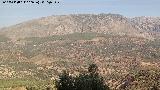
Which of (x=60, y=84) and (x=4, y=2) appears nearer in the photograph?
(x=4, y=2)

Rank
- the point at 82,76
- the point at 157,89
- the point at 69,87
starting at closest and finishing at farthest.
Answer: the point at 69,87 < the point at 82,76 < the point at 157,89

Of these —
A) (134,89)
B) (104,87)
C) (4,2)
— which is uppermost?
(4,2)

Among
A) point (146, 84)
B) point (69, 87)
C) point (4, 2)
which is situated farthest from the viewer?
point (146, 84)

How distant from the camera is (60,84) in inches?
5251

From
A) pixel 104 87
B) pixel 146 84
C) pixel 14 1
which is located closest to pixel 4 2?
pixel 14 1

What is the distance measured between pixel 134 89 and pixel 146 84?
10813 mm

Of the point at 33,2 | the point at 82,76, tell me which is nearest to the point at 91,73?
the point at 82,76

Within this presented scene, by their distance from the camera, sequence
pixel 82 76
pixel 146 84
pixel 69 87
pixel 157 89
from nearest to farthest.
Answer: pixel 69 87, pixel 82 76, pixel 157 89, pixel 146 84

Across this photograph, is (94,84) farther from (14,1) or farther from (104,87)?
(14,1)

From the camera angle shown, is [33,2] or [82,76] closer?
[33,2]

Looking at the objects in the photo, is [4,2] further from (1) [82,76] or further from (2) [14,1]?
(1) [82,76]

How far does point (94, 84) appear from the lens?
139m

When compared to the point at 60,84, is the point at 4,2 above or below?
above

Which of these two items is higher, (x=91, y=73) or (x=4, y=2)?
(x=4, y=2)
